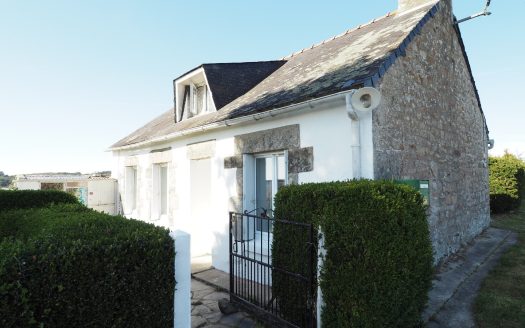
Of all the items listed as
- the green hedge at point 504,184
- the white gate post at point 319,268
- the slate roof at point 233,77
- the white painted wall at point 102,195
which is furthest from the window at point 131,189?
the green hedge at point 504,184

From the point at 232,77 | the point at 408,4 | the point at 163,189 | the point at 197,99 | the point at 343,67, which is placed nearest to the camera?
the point at 343,67

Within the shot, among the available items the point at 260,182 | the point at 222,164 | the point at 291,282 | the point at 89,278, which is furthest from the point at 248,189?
the point at 89,278

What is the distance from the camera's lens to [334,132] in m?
5.11

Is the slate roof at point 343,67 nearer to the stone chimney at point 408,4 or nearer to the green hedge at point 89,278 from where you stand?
the stone chimney at point 408,4

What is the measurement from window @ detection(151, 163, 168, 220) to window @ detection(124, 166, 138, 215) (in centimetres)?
201

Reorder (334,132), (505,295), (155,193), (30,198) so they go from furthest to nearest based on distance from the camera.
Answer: (155,193), (30,198), (334,132), (505,295)

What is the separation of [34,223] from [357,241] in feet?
14.0

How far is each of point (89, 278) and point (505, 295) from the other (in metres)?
5.74

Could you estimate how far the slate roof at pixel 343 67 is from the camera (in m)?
5.23

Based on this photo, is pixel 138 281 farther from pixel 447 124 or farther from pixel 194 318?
pixel 447 124

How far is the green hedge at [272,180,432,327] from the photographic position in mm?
3346

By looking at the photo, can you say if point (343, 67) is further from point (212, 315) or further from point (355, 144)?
point (212, 315)

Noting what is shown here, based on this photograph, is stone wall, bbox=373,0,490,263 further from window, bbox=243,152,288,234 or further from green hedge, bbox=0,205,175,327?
green hedge, bbox=0,205,175,327

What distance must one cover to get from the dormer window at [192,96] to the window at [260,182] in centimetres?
306
